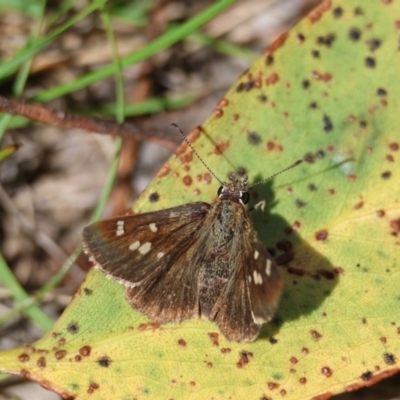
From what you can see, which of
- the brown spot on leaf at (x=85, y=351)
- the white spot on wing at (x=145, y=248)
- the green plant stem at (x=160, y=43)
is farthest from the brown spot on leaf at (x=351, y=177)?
the brown spot on leaf at (x=85, y=351)

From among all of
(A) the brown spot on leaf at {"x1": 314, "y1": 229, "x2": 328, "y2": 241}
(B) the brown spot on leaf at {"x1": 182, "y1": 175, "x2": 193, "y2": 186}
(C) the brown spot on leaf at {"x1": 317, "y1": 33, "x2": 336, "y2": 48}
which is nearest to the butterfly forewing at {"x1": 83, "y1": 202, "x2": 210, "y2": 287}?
(B) the brown spot on leaf at {"x1": 182, "y1": 175, "x2": 193, "y2": 186}

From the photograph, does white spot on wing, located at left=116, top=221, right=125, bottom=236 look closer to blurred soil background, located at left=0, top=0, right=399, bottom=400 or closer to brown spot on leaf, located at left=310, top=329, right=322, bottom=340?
brown spot on leaf, located at left=310, top=329, right=322, bottom=340

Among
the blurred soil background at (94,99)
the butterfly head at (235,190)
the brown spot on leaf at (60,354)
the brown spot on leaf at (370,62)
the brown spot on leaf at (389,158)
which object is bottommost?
the brown spot on leaf at (389,158)

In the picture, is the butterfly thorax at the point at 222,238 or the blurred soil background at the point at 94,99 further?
the blurred soil background at the point at 94,99

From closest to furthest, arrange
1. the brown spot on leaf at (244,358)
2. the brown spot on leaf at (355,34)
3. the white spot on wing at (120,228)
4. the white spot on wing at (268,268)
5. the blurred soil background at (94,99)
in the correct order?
1. the white spot on wing at (268,268)
2. the brown spot on leaf at (244,358)
3. the white spot on wing at (120,228)
4. the brown spot on leaf at (355,34)
5. the blurred soil background at (94,99)

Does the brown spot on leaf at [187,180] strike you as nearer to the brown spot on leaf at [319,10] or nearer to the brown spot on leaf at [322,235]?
the brown spot on leaf at [322,235]

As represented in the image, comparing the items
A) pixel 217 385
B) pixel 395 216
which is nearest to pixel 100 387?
pixel 217 385

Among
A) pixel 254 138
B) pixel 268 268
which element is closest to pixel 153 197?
pixel 254 138

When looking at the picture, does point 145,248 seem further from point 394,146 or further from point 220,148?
point 394,146
